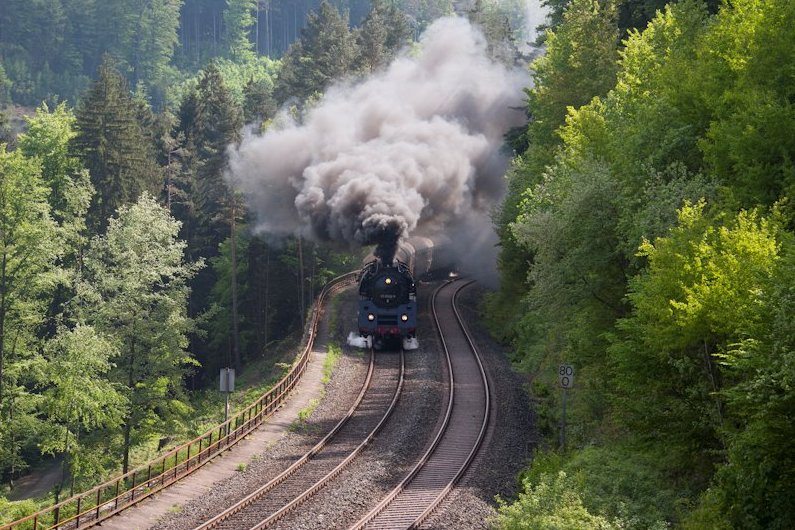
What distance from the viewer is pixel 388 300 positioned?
1547 inches

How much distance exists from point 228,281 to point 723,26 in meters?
43.1

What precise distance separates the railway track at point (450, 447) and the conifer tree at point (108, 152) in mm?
24164

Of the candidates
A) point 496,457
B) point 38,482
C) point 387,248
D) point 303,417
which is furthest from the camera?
point 38,482

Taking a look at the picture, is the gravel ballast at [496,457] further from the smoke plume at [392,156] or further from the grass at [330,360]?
the smoke plume at [392,156]

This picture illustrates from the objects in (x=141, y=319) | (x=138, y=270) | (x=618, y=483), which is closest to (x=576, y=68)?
(x=138, y=270)

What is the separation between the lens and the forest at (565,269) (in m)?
18.9

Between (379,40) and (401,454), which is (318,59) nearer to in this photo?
(379,40)

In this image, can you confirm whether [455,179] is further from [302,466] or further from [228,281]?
[302,466]

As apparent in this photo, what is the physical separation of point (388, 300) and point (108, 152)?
29288 millimetres

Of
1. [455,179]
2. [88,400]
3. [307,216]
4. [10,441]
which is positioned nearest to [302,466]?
[88,400]

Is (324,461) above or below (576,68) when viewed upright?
below

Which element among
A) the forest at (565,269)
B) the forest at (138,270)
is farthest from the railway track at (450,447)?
the forest at (138,270)

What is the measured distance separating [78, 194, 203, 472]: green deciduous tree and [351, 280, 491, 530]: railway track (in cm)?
1231

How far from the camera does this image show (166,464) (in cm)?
2686
